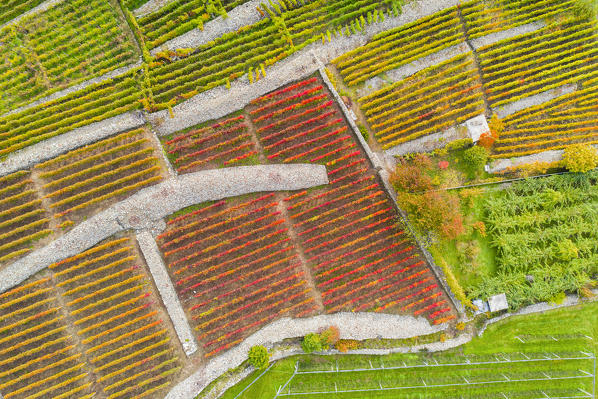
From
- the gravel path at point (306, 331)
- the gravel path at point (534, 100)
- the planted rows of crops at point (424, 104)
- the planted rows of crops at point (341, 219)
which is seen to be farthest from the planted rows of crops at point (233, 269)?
the gravel path at point (534, 100)

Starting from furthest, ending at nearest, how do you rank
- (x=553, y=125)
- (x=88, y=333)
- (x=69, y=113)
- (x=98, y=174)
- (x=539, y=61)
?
(x=539, y=61), (x=553, y=125), (x=69, y=113), (x=98, y=174), (x=88, y=333)

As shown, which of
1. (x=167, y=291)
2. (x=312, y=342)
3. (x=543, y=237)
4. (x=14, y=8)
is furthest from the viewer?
(x=543, y=237)

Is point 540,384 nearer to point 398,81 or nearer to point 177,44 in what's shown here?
point 398,81

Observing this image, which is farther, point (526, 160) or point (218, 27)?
point (526, 160)

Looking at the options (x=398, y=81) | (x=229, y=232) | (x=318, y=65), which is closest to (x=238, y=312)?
(x=229, y=232)

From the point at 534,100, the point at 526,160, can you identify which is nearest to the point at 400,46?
the point at 534,100

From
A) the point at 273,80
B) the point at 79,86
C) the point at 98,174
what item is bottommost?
the point at 98,174

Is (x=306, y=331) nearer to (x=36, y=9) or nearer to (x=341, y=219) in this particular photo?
(x=341, y=219)
